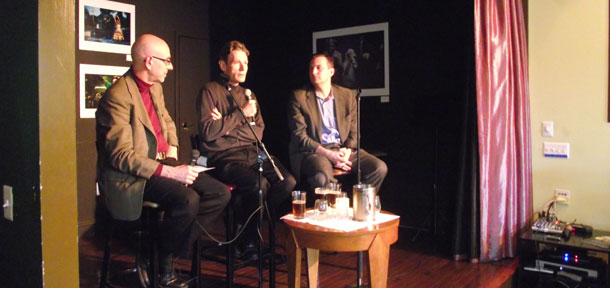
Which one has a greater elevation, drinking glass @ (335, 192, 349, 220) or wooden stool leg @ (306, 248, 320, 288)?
drinking glass @ (335, 192, 349, 220)

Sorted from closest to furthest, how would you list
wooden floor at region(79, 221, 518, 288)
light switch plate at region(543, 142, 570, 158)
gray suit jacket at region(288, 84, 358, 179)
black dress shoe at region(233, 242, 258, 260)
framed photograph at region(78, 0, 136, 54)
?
wooden floor at region(79, 221, 518, 288)
black dress shoe at region(233, 242, 258, 260)
light switch plate at region(543, 142, 570, 158)
gray suit jacket at region(288, 84, 358, 179)
framed photograph at region(78, 0, 136, 54)

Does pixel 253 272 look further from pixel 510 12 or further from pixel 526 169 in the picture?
pixel 510 12

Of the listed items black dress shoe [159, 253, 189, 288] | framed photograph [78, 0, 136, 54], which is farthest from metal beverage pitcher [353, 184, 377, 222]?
framed photograph [78, 0, 136, 54]

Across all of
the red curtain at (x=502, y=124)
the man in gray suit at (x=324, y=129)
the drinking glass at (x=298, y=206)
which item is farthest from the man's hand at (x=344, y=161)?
the drinking glass at (x=298, y=206)

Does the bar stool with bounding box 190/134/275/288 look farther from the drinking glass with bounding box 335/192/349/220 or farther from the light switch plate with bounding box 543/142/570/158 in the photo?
the light switch plate with bounding box 543/142/570/158

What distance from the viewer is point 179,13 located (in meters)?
5.14

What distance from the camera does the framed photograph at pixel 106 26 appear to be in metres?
4.33

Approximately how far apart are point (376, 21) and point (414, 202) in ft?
5.90

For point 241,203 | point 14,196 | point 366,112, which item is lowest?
point 241,203

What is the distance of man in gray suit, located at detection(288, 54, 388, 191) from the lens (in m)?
3.69

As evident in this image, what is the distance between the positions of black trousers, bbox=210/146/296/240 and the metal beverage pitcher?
820mm

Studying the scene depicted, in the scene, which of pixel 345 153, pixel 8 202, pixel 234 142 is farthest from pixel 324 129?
pixel 8 202

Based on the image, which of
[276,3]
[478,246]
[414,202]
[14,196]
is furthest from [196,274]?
[276,3]

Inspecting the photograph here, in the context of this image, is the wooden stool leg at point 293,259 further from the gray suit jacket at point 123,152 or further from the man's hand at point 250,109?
the man's hand at point 250,109
